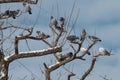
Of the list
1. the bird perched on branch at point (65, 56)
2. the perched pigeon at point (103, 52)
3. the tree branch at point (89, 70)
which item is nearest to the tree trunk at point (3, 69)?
the bird perched on branch at point (65, 56)

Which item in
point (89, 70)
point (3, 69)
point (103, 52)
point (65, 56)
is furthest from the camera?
point (103, 52)

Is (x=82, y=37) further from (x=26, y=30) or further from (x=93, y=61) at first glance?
(x=26, y=30)

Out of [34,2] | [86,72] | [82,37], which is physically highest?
[34,2]

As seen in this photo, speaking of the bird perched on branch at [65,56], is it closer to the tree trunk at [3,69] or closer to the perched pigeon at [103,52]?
the perched pigeon at [103,52]

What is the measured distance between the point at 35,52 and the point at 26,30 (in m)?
1.71

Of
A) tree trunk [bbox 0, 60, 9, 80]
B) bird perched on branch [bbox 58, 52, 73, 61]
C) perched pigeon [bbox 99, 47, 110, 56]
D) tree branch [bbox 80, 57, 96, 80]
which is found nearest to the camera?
tree trunk [bbox 0, 60, 9, 80]

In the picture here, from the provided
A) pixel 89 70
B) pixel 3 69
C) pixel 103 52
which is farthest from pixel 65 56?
pixel 3 69

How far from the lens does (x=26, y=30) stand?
44.9 feet

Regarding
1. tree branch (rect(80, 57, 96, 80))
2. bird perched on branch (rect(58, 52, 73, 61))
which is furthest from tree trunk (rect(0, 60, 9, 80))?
tree branch (rect(80, 57, 96, 80))

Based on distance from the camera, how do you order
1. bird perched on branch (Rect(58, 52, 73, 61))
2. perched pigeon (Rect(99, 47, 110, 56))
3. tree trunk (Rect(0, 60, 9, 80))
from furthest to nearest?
perched pigeon (Rect(99, 47, 110, 56)) → bird perched on branch (Rect(58, 52, 73, 61)) → tree trunk (Rect(0, 60, 9, 80))

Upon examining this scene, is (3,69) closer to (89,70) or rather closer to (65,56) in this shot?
(65,56)

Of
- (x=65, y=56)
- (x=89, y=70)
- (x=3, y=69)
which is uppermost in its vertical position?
(x=3, y=69)

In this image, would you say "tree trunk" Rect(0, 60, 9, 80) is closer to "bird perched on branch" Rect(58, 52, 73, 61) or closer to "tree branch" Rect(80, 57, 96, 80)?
"bird perched on branch" Rect(58, 52, 73, 61)

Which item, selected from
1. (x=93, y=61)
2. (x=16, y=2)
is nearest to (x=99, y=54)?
(x=93, y=61)
